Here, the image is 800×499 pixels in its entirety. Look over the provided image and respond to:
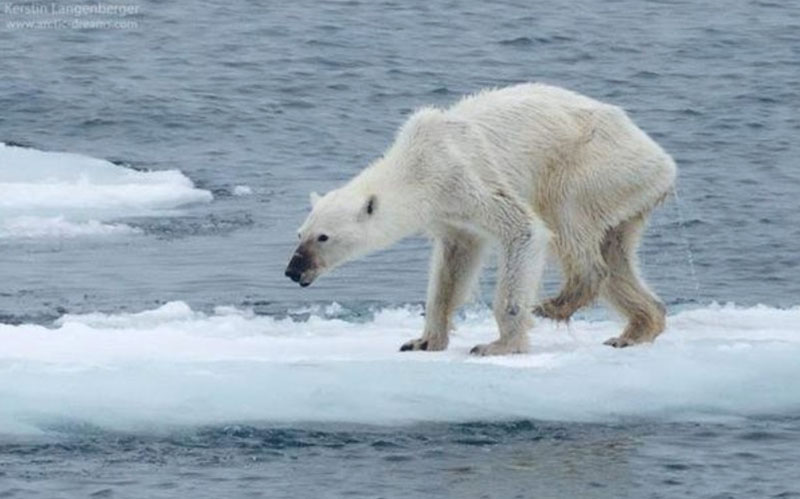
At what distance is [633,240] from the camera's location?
13.2m

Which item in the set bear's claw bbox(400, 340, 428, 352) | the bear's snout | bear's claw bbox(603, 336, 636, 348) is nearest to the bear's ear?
the bear's snout

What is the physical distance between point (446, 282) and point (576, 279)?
0.74 meters

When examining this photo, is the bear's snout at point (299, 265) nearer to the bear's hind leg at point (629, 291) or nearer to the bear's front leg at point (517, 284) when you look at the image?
the bear's front leg at point (517, 284)

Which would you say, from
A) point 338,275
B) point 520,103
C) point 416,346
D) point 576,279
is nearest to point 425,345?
point 416,346

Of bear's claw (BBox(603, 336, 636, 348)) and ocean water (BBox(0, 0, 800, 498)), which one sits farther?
bear's claw (BBox(603, 336, 636, 348))

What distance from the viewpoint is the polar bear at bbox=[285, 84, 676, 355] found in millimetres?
12367

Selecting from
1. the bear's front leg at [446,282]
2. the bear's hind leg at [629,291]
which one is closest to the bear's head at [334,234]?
the bear's front leg at [446,282]

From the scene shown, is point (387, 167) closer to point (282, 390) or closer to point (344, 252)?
point (344, 252)

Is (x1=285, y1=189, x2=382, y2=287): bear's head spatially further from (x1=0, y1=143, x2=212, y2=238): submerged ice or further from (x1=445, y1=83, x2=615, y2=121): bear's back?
(x1=0, y1=143, x2=212, y2=238): submerged ice

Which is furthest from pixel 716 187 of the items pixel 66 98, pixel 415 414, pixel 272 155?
pixel 415 414

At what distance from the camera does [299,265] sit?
12102 millimetres

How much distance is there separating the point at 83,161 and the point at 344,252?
369 inches

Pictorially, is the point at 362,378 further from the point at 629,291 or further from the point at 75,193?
the point at 75,193

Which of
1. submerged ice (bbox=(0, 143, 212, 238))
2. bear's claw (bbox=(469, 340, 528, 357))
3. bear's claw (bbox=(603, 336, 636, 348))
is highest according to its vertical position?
submerged ice (bbox=(0, 143, 212, 238))
